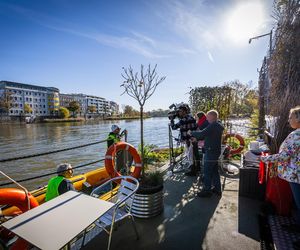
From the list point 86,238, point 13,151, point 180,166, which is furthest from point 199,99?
point 13,151

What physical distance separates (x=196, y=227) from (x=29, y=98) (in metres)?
71.3

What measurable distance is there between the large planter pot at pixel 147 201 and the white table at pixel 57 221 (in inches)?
34.1

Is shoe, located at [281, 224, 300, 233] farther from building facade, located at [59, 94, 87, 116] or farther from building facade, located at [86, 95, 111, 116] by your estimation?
building facade, located at [86, 95, 111, 116]

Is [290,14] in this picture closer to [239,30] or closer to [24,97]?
[239,30]

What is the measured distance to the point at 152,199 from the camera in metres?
2.46

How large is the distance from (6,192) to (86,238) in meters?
0.98

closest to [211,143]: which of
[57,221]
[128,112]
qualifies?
→ [57,221]

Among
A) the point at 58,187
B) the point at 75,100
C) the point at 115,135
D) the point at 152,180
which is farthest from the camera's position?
the point at 75,100

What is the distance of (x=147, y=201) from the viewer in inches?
96.1

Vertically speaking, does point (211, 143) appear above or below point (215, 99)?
below

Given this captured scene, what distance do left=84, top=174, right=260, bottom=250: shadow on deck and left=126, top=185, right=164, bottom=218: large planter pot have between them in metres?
0.09

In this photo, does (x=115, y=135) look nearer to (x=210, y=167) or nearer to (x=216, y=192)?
(x=210, y=167)

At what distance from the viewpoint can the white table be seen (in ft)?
4.02

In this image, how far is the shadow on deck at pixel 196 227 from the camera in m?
2.01
